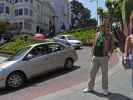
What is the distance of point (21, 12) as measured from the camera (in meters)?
74.0

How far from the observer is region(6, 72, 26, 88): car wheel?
43.9ft

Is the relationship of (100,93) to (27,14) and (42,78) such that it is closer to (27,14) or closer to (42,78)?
(42,78)

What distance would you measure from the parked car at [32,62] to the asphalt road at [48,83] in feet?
0.99

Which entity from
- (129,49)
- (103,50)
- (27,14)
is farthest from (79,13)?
(129,49)

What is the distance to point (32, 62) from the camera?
563 inches

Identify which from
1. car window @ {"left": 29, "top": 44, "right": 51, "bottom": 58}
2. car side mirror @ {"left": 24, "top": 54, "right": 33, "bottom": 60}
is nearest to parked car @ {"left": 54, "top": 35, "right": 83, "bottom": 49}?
car window @ {"left": 29, "top": 44, "right": 51, "bottom": 58}

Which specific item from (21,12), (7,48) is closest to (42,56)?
(7,48)

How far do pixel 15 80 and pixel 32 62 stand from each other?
1.12m

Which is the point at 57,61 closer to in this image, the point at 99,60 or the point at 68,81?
the point at 68,81

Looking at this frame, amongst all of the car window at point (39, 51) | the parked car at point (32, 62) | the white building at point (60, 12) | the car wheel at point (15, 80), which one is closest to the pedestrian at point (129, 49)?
the parked car at point (32, 62)

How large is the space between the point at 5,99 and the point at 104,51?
3784 mm

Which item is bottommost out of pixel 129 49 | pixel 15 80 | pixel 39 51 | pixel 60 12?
pixel 15 80

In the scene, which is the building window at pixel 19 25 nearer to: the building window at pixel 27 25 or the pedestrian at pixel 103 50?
the building window at pixel 27 25

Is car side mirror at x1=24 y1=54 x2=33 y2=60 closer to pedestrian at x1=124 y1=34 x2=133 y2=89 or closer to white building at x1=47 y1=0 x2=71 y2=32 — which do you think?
pedestrian at x1=124 y1=34 x2=133 y2=89
